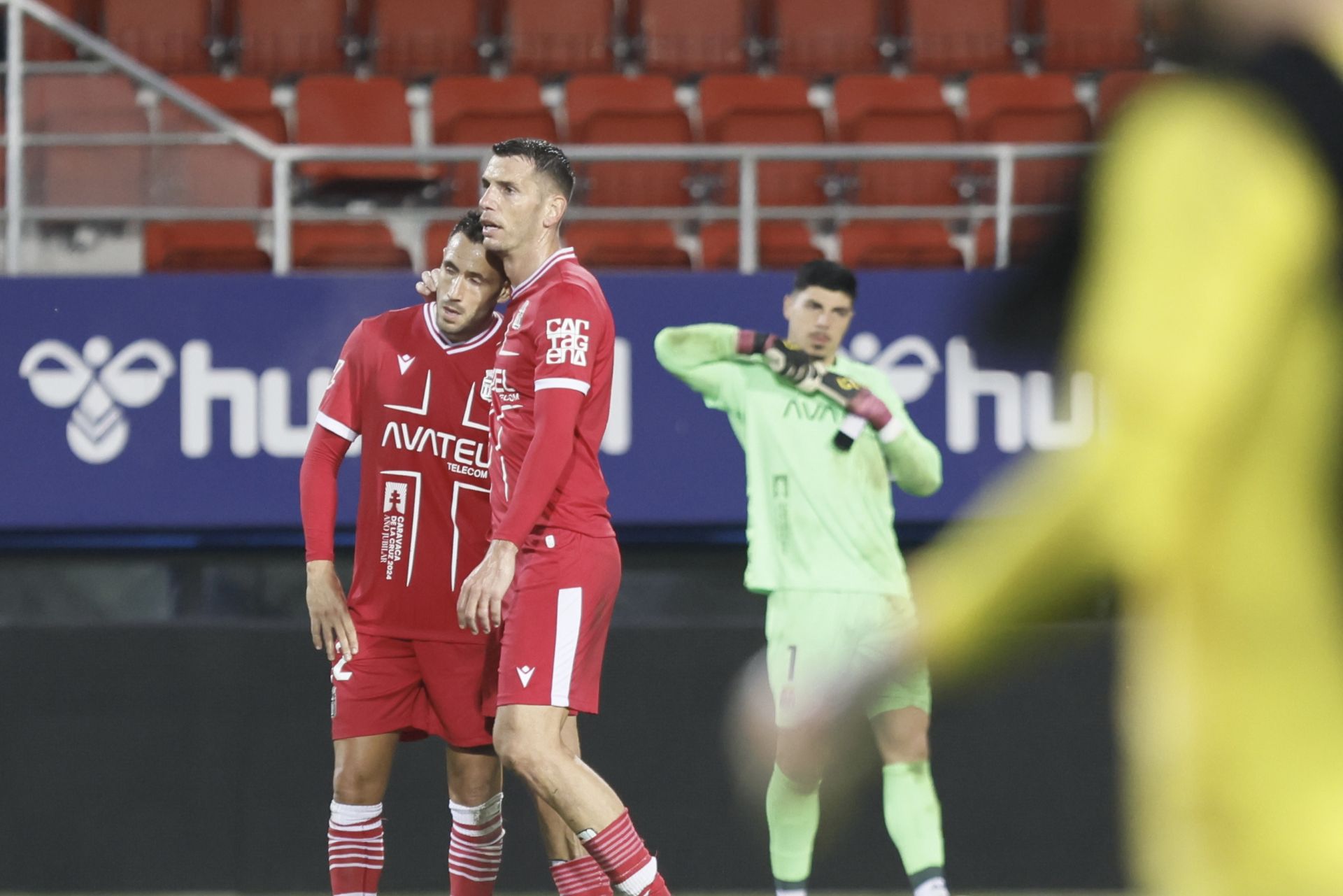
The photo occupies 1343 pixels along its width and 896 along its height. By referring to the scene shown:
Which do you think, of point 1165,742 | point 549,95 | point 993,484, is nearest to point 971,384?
point 993,484

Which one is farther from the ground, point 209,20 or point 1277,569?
point 209,20

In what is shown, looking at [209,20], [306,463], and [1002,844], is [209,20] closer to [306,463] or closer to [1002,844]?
[306,463]

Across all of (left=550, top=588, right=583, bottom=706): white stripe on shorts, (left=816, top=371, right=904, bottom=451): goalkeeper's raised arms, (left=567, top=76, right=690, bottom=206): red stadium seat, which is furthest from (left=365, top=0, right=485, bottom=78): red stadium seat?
(left=550, top=588, right=583, bottom=706): white stripe on shorts

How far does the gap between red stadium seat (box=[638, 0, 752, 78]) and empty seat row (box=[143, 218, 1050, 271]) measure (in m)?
2.15

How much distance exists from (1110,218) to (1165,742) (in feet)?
1.62

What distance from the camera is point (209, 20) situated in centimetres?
1033

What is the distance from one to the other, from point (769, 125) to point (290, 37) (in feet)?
10.1

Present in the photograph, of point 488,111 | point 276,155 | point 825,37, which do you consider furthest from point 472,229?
point 825,37

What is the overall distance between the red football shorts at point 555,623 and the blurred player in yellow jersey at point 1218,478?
9.44 feet

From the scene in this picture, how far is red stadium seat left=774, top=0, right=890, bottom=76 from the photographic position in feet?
34.0

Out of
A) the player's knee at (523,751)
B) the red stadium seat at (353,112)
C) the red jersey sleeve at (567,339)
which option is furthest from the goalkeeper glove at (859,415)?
the red stadium seat at (353,112)

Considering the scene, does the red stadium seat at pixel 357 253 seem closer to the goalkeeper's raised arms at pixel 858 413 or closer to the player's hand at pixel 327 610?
the goalkeeper's raised arms at pixel 858 413

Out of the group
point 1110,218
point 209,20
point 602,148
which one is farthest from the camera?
point 209,20

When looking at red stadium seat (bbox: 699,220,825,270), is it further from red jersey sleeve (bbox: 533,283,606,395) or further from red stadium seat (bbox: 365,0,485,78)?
red jersey sleeve (bbox: 533,283,606,395)
